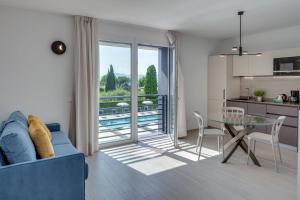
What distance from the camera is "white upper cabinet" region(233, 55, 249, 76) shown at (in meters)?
5.55

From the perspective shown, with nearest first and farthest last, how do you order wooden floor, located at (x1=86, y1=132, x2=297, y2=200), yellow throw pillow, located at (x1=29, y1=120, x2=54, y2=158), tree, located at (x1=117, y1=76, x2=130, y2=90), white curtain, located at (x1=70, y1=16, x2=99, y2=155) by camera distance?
yellow throw pillow, located at (x1=29, y1=120, x2=54, y2=158) → wooden floor, located at (x1=86, y1=132, x2=297, y2=200) → white curtain, located at (x1=70, y1=16, x2=99, y2=155) → tree, located at (x1=117, y1=76, x2=130, y2=90)

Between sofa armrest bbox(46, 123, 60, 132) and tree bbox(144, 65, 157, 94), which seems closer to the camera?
sofa armrest bbox(46, 123, 60, 132)

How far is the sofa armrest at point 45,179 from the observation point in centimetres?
193

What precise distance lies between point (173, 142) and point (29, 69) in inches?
120

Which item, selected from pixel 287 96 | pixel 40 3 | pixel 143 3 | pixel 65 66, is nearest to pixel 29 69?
pixel 65 66

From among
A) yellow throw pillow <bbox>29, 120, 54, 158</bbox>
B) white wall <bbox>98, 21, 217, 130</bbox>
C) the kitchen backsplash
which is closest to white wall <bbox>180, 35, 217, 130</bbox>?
white wall <bbox>98, 21, 217, 130</bbox>

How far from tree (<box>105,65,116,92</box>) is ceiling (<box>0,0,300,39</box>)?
1.02 meters

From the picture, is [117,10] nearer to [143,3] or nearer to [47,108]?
[143,3]

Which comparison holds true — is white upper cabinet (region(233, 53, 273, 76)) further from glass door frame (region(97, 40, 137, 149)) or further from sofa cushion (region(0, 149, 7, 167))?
sofa cushion (region(0, 149, 7, 167))

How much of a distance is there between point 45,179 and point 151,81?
3.66 m

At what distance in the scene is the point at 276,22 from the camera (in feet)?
14.8

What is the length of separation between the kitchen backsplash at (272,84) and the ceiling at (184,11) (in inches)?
46.9

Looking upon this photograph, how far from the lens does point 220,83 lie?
589cm

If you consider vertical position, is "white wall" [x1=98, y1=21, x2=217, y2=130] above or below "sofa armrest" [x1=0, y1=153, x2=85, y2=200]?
above
